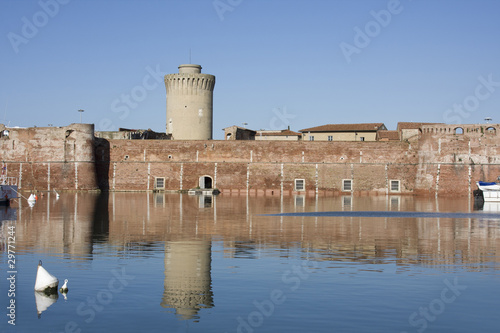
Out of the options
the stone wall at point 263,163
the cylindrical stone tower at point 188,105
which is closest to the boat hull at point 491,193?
the stone wall at point 263,163

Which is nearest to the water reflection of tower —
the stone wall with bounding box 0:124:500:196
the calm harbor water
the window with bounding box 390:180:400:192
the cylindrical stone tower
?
the calm harbor water

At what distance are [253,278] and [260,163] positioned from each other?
41.5m

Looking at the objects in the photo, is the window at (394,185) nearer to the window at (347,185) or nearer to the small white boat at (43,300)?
the window at (347,185)

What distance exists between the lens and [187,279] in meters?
12.9

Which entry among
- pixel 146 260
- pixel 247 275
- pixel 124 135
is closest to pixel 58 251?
pixel 146 260

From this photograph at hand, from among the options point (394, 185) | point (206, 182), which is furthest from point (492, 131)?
point (206, 182)

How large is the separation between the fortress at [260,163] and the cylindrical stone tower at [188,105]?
8531mm

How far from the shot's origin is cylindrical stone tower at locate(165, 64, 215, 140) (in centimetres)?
→ 6384

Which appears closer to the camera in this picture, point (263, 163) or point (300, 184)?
point (300, 184)

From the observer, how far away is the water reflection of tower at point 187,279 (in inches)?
428

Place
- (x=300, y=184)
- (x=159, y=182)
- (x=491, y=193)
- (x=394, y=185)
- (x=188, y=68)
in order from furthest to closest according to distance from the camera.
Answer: (x=188, y=68) → (x=159, y=182) → (x=300, y=184) → (x=394, y=185) → (x=491, y=193)

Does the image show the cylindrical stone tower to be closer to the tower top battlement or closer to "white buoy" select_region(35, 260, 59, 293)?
the tower top battlement

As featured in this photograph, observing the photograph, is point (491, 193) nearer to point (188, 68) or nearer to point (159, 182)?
point (159, 182)

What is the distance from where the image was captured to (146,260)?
1502cm
